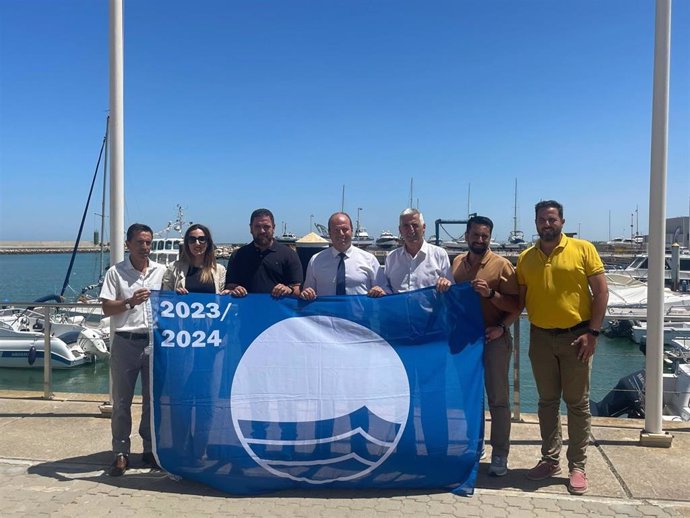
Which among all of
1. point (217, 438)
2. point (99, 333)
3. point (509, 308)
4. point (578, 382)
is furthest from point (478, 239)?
point (99, 333)

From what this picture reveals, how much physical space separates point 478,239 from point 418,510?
1.90m

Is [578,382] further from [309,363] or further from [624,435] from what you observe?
[309,363]

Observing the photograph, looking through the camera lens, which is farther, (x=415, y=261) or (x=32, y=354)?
(x=32, y=354)

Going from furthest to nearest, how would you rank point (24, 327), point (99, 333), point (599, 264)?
point (99, 333) → point (24, 327) → point (599, 264)

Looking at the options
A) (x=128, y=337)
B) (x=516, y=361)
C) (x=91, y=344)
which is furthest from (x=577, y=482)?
(x=91, y=344)

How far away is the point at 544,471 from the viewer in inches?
151

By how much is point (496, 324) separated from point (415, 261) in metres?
0.77

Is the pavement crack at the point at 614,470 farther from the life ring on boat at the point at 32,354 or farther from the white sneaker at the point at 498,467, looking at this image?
the life ring on boat at the point at 32,354

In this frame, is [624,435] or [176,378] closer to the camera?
[176,378]

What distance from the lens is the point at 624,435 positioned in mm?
4656

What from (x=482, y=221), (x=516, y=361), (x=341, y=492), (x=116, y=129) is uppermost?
(x=116, y=129)

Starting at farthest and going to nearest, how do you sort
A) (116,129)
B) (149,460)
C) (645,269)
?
(645,269)
(116,129)
(149,460)

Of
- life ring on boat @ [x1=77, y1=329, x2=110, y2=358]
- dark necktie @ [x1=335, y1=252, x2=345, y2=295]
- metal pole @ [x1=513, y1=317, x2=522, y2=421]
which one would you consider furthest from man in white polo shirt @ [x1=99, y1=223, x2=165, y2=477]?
life ring on boat @ [x1=77, y1=329, x2=110, y2=358]

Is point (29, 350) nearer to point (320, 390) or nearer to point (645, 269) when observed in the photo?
point (320, 390)
